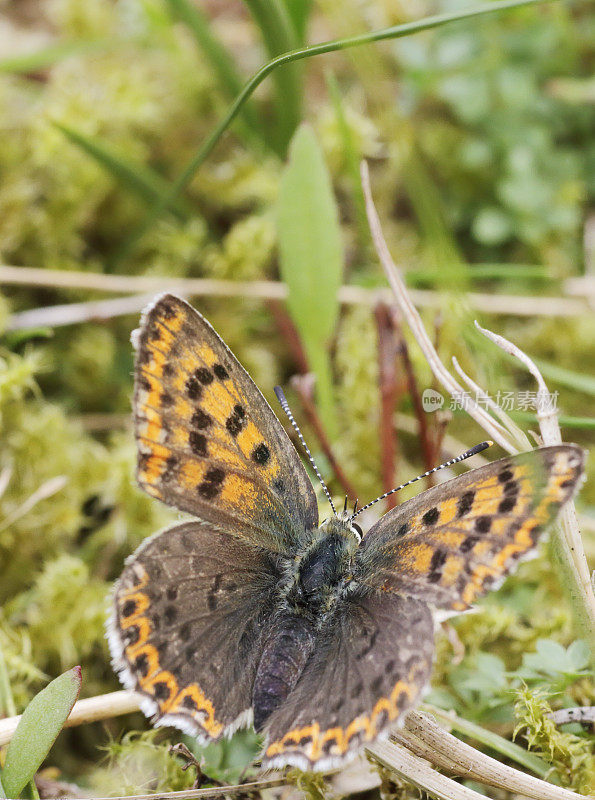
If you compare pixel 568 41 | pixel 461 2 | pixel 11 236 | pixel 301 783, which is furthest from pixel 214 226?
pixel 301 783

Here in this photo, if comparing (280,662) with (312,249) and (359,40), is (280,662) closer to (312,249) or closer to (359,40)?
(312,249)

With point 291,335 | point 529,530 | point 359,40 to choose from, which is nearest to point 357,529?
point 529,530

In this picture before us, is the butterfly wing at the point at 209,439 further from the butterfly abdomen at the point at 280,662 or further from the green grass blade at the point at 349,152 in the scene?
the green grass blade at the point at 349,152

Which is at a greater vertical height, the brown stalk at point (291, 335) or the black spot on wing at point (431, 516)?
the brown stalk at point (291, 335)

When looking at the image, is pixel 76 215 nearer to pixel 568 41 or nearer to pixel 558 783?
pixel 568 41

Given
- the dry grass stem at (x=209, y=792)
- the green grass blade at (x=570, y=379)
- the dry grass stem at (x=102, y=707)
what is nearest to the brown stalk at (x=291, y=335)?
the green grass blade at (x=570, y=379)

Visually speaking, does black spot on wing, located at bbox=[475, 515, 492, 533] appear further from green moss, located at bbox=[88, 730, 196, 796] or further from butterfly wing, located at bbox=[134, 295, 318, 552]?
green moss, located at bbox=[88, 730, 196, 796]
